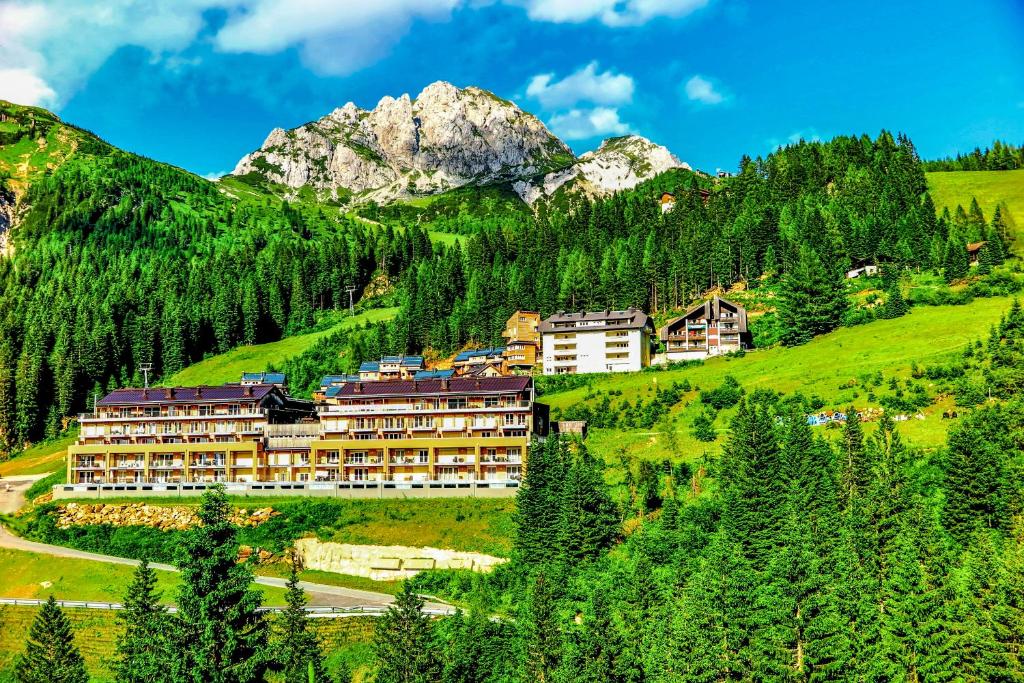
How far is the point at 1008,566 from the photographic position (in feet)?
177

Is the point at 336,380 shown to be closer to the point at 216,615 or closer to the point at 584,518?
the point at 584,518

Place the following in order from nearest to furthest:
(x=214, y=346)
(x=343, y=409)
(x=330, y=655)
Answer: (x=330, y=655), (x=343, y=409), (x=214, y=346)

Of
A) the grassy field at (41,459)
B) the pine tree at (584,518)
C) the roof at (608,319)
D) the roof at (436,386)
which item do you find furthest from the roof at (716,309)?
the grassy field at (41,459)

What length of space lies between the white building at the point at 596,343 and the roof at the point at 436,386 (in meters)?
37.5

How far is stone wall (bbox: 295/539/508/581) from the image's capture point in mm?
85375

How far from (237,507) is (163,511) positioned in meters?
8.69

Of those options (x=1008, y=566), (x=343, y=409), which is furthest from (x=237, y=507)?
(x=1008, y=566)

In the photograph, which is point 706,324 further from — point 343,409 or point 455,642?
point 455,642

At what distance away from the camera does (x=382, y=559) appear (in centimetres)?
8862

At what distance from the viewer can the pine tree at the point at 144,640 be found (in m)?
55.4

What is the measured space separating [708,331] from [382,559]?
2894 inches

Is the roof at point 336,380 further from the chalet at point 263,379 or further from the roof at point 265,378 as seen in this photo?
the roof at point 265,378

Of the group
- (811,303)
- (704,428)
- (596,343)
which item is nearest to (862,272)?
(811,303)

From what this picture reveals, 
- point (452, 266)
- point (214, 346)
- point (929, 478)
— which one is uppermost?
point (452, 266)
